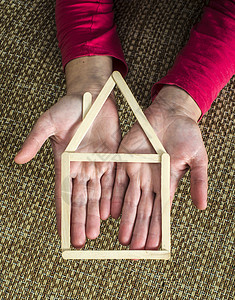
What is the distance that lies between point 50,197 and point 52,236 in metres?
0.07

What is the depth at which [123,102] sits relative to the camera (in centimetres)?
71

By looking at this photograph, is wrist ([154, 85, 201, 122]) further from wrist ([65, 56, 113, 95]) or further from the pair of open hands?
wrist ([65, 56, 113, 95])

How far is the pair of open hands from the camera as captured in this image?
20.5 inches

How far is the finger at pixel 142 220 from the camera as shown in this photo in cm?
52

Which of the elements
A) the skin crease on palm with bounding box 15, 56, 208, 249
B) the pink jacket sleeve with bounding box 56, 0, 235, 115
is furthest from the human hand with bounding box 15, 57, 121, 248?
the pink jacket sleeve with bounding box 56, 0, 235, 115

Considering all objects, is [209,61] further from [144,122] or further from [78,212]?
[78,212]

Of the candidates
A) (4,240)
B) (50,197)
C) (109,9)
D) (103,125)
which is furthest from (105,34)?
(4,240)

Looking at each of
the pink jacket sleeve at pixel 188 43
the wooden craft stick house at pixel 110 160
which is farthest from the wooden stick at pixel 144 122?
the pink jacket sleeve at pixel 188 43

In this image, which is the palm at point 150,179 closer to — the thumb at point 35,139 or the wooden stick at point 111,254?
the wooden stick at point 111,254

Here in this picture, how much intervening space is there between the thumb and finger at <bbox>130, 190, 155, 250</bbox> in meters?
0.17

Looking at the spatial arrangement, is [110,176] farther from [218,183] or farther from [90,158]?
[218,183]

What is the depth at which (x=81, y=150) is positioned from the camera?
564 mm

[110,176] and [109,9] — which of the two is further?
[109,9]

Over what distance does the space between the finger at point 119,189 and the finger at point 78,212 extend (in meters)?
0.05
